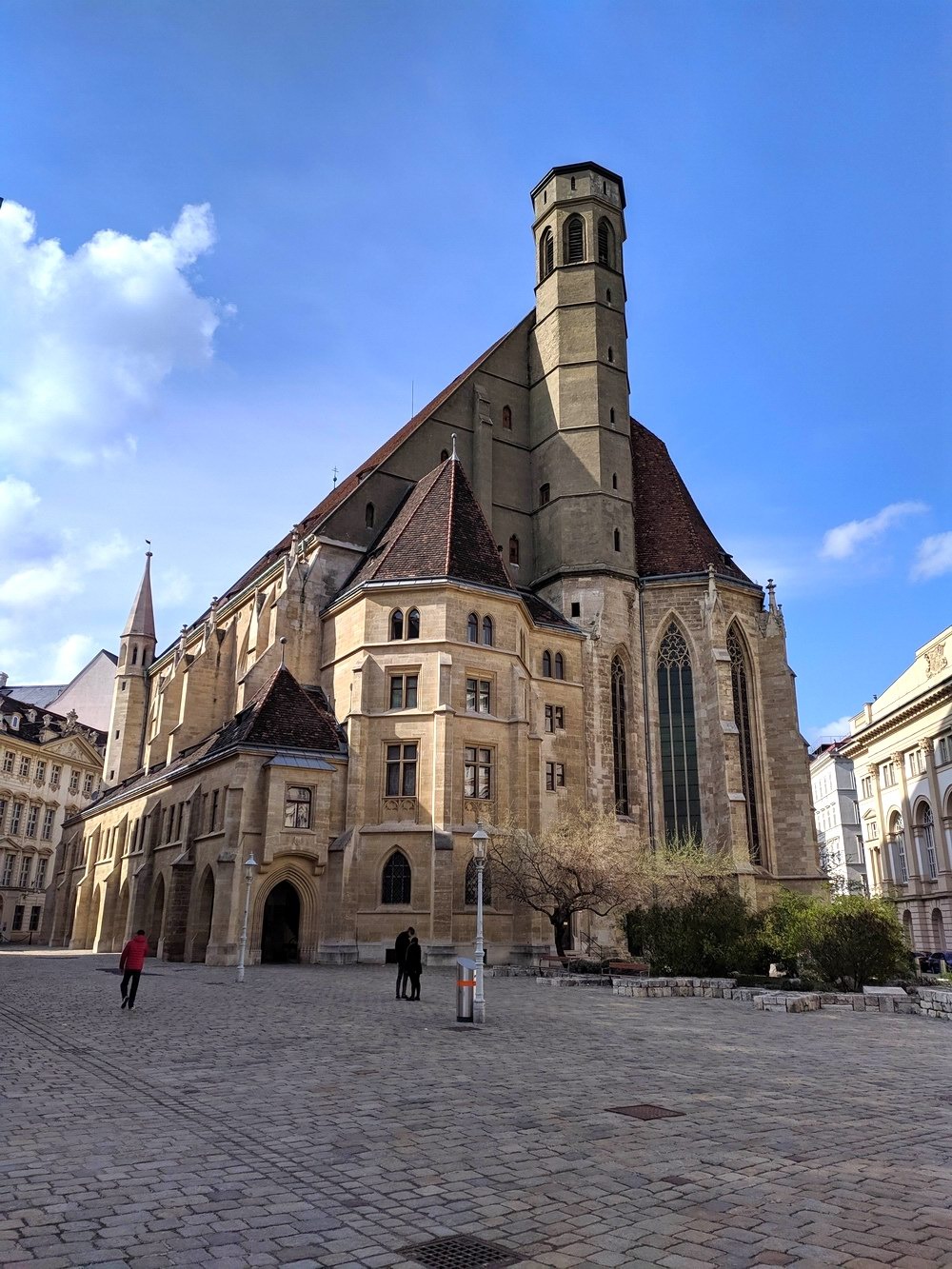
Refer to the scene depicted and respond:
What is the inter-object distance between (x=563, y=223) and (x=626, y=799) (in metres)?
28.3

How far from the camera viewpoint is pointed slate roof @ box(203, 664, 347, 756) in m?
32.0

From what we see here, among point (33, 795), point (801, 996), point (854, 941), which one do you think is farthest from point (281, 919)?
point (33, 795)

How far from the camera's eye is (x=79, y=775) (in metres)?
71.0

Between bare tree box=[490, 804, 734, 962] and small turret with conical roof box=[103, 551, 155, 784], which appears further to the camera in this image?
small turret with conical roof box=[103, 551, 155, 784]

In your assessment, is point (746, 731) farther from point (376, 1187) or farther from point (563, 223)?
point (376, 1187)

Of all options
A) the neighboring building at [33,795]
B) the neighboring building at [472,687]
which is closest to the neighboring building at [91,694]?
the neighboring building at [33,795]

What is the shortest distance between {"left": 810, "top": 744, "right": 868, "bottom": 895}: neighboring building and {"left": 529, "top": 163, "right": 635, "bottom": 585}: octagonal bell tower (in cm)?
4924

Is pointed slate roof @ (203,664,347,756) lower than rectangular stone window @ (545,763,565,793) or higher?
higher

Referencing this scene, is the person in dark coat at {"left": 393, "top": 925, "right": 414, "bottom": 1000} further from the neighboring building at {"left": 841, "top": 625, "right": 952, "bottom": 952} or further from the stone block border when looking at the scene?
the neighboring building at {"left": 841, "top": 625, "right": 952, "bottom": 952}

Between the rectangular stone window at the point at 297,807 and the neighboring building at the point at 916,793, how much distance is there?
103ft

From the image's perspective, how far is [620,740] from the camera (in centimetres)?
3981

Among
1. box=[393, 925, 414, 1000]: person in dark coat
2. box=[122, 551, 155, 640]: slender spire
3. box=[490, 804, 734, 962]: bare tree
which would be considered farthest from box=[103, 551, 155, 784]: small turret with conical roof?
box=[393, 925, 414, 1000]: person in dark coat

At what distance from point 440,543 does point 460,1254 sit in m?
31.8

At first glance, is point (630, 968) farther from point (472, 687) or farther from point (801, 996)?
point (472, 687)
